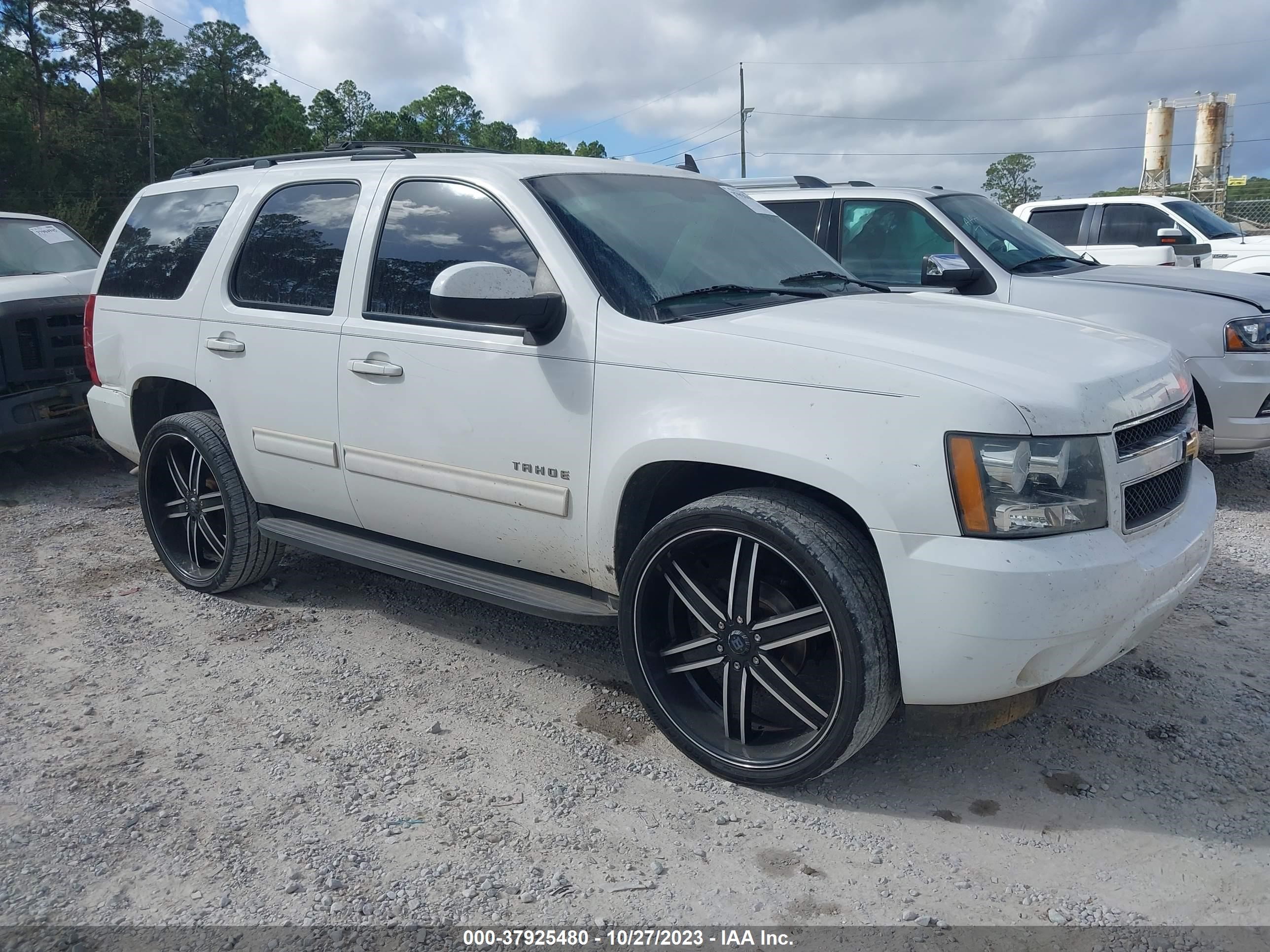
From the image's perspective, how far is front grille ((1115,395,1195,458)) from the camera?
279 centimetres

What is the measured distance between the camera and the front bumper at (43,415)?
22.4 feet

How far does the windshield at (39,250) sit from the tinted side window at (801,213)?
18.5ft

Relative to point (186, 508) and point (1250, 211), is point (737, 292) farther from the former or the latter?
point (1250, 211)

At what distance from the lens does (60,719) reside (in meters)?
3.59

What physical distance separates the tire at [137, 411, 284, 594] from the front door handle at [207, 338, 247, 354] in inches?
15.5

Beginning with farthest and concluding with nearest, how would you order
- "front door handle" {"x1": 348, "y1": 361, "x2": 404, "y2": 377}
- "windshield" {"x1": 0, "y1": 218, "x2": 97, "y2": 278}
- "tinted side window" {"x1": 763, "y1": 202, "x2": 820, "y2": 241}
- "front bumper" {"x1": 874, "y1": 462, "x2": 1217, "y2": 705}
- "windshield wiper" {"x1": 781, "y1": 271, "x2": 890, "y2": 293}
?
1. "windshield" {"x1": 0, "y1": 218, "x2": 97, "y2": 278}
2. "tinted side window" {"x1": 763, "y1": 202, "x2": 820, "y2": 241}
3. "windshield wiper" {"x1": 781, "y1": 271, "x2": 890, "y2": 293}
4. "front door handle" {"x1": 348, "y1": 361, "x2": 404, "y2": 377}
5. "front bumper" {"x1": 874, "y1": 462, "x2": 1217, "y2": 705}

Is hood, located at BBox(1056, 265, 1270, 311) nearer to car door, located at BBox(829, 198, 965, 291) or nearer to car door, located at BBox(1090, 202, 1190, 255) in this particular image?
car door, located at BBox(829, 198, 965, 291)

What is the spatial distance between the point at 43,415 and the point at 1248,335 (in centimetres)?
796

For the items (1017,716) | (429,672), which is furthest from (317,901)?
(1017,716)

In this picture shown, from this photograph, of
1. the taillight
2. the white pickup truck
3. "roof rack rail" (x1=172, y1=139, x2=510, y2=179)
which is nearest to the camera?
"roof rack rail" (x1=172, y1=139, x2=510, y2=179)

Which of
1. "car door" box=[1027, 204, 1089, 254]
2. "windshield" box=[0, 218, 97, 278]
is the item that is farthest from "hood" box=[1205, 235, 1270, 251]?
"windshield" box=[0, 218, 97, 278]

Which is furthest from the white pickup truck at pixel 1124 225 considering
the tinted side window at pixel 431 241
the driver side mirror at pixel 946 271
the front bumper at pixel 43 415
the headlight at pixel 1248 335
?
the front bumper at pixel 43 415

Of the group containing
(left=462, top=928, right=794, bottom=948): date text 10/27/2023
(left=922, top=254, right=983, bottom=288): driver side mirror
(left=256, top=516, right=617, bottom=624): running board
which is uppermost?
(left=922, top=254, right=983, bottom=288): driver side mirror

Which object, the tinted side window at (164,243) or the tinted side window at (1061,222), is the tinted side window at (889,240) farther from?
the tinted side window at (1061,222)
